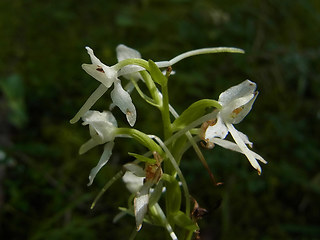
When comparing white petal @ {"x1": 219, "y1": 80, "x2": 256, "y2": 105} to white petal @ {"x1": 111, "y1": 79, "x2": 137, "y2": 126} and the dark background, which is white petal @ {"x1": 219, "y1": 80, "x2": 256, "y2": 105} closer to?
white petal @ {"x1": 111, "y1": 79, "x2": 137, "y2": 126}

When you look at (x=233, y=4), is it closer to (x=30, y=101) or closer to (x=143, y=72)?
(x=30, y=101)

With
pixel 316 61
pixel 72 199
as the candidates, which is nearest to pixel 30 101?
pixel 72 199

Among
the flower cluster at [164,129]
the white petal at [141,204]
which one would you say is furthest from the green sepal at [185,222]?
the white petal at [141,204]

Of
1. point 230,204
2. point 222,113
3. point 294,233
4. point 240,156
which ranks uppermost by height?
point 222,113

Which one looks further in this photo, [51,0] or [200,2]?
[51,0]

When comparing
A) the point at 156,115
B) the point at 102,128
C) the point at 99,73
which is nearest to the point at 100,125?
the point at 102,128

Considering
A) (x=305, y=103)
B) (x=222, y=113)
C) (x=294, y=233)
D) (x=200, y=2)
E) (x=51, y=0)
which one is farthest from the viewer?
(x=51, y=0)
